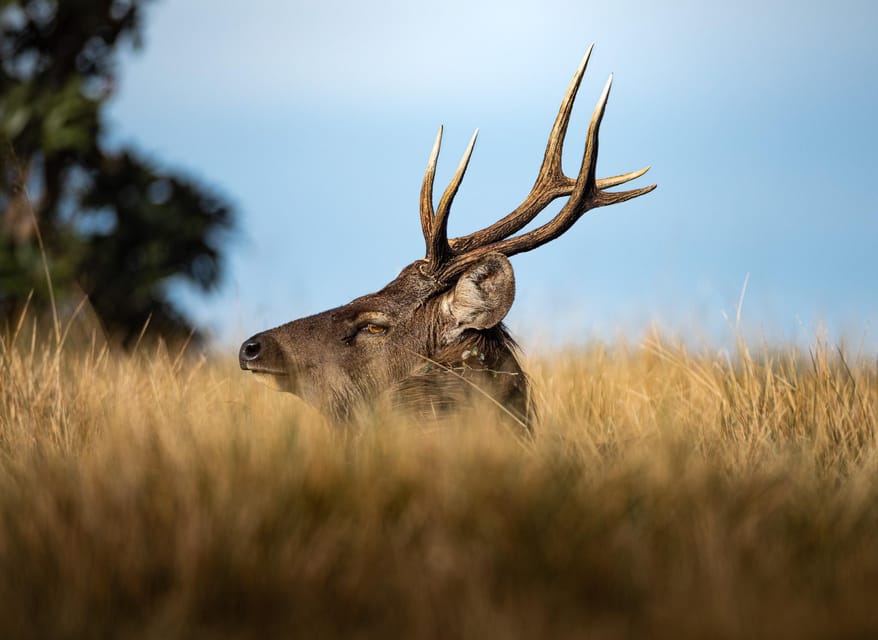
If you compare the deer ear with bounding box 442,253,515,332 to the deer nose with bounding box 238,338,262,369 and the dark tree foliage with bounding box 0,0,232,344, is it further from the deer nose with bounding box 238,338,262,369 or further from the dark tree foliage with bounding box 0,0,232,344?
the dark tree foliage with bounding box 0,0,232,344

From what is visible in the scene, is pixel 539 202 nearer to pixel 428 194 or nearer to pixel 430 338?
pixel 428 194

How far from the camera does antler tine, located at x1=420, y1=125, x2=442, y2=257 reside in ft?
15.3

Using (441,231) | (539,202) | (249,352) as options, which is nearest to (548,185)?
(539,202)

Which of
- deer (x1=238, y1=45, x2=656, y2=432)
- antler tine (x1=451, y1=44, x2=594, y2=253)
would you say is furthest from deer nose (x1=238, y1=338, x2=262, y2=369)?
antler tine (x1=451, y1=44, x2=594, y2=253)

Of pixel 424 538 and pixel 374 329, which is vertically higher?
pixel 374 329

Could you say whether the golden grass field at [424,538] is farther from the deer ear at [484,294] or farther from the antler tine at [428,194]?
the antler tine at [428,194]

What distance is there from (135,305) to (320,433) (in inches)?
417

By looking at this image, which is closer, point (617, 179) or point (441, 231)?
point (441, 231)

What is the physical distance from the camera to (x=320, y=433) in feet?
11.6

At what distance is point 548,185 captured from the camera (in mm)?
4867

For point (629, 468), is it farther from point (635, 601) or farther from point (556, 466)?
point (635, 601)

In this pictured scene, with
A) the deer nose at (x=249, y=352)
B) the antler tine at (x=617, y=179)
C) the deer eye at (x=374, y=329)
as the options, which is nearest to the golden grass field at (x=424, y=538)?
the deer nose at (x=249, y=352)

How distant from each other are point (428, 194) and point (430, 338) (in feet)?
2.53

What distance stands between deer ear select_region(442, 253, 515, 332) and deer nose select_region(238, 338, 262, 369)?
0.90 m
